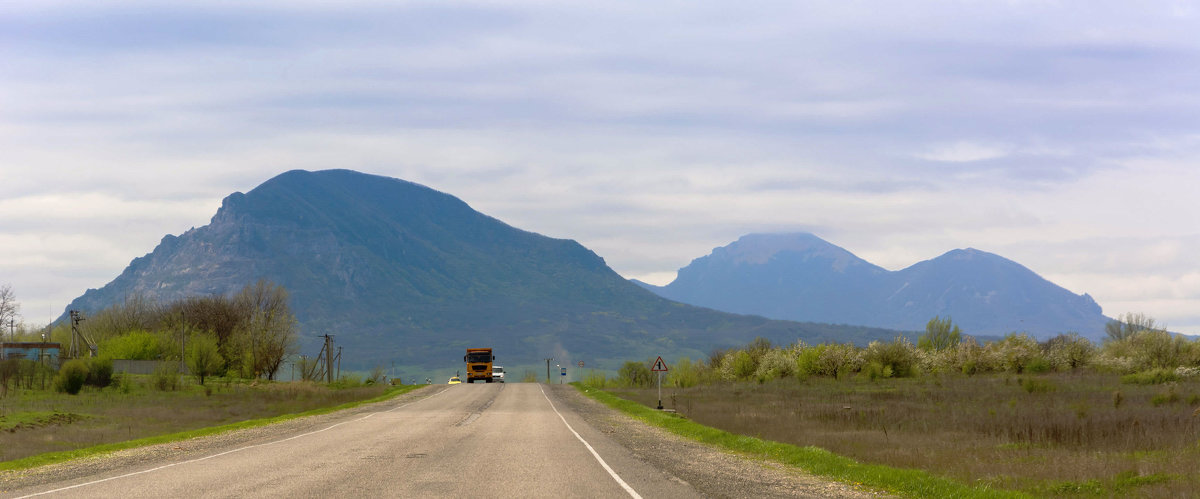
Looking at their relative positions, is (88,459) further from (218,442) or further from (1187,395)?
(1187,395)

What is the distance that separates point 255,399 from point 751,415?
120 ft

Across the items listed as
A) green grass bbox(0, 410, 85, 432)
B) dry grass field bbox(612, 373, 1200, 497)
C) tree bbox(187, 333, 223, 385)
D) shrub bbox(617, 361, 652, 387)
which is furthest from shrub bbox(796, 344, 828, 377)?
green grass bbox(0, 410, 85, 432)

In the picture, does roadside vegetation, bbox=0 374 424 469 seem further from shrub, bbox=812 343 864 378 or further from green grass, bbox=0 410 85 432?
shrub, bbox=812 343 864 378

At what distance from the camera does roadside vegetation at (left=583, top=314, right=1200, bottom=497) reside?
62.3 feet

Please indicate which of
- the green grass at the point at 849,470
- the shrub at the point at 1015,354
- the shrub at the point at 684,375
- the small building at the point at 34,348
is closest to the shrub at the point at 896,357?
the shrub at the point at 1015,354

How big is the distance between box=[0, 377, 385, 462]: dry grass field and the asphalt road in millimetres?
9199

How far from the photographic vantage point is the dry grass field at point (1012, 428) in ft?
58.6

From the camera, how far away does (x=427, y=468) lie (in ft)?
59.4

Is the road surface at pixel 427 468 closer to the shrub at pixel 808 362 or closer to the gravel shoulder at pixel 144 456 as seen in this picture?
the gravel shoulder at pixel 144 456

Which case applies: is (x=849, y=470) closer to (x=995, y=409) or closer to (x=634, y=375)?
A: (x=995, y=409)

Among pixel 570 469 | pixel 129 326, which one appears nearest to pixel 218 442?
pixel 570 469

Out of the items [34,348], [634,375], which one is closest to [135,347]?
[34,348]

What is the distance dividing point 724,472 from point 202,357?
244ft

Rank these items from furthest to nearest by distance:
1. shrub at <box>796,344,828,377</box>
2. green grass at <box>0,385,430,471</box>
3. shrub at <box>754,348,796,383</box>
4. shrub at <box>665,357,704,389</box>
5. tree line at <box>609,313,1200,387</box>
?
1. shrub at <box>665,357,704,389</box>
2. shrub at <box>754,348,796,383</box>
3. shrub at <box>796,344,828,377</box>
4. tree line at <box>609,313,1200,387</box>
5. green grass at <box>0,385,430,471</box>
